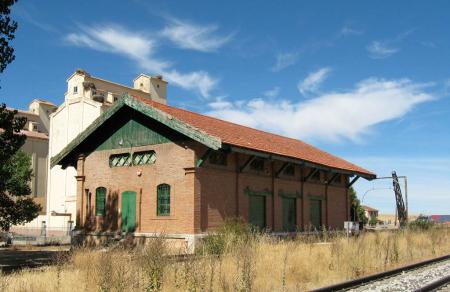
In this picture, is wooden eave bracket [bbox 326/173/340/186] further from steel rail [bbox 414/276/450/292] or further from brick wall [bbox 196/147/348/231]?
steel rail [bbox 414/276/450/292]

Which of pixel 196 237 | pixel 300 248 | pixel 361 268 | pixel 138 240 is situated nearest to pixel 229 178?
pixel 196 237

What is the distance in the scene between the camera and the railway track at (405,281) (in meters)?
11.1

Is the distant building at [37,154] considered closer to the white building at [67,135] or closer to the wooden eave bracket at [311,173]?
the white building at [67,135]

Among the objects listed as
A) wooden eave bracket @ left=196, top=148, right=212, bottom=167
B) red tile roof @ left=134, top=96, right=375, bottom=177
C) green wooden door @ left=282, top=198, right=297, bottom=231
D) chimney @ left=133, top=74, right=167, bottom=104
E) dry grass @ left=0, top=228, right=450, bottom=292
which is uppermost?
chimney @ left=133, top=74, right=167, bottom=104

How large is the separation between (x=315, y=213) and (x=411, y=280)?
14.6 metres

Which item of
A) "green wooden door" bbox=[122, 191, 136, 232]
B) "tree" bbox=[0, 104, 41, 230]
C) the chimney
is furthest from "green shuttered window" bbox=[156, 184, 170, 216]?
the chimney

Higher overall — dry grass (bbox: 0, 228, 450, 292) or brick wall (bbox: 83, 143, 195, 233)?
brick wall (bbox: 83, 143, 195, 233)

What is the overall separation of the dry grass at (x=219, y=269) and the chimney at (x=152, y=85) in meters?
56.0

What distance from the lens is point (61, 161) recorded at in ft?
81.2

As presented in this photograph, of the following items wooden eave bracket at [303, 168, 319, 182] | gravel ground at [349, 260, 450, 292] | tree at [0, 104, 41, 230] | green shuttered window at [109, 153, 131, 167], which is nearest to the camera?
gravel ground at [349, 260, 450, 292]

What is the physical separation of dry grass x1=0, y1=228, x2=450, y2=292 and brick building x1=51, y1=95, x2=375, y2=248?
3410mm

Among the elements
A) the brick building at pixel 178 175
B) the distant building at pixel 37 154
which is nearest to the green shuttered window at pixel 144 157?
the brick building at pixel 178 175

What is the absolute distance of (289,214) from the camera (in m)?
24.7

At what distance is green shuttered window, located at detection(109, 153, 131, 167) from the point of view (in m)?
22.5
